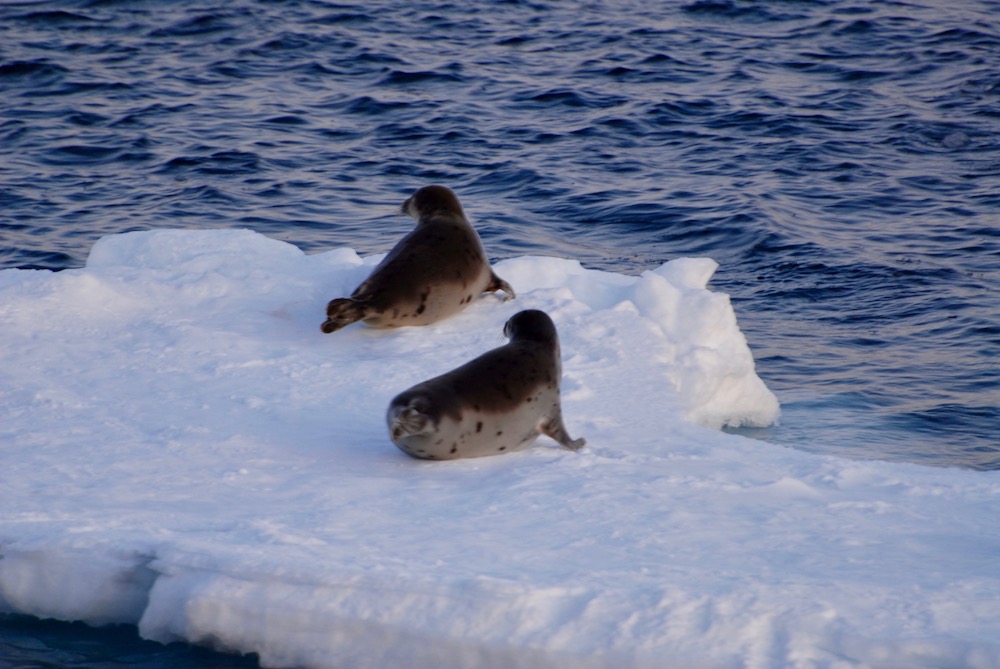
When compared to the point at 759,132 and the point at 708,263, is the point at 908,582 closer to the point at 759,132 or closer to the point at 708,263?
the point at 708,263

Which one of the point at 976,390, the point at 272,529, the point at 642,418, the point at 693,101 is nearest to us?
the point at 272,529

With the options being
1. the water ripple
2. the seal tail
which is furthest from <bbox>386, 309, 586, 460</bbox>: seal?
the water ripple

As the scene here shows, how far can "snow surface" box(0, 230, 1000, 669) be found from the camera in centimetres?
280

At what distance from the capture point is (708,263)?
6121mm

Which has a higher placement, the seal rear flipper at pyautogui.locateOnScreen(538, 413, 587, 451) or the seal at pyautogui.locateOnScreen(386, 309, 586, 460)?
the seal at pyautogui.locateOnScreen(386, 309, 586, 460)

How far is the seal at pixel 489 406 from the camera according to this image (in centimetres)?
372

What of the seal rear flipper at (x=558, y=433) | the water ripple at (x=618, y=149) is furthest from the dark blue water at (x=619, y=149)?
the seal rear flipper at (x=558, y=433)

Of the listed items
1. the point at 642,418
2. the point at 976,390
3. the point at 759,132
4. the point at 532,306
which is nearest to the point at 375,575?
the point at 642,418

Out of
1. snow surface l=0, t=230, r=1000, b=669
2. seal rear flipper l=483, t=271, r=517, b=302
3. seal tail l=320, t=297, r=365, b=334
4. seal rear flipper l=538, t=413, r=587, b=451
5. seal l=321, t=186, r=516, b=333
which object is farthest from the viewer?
seal rear flipper l=483, t=271, r=517, b=302

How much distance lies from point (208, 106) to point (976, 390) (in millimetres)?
7713

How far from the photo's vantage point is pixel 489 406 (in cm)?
383

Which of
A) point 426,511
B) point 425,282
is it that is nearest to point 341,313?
point 425,282

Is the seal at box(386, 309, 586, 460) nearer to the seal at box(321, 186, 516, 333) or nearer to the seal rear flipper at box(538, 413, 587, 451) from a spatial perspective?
the seal rear flipper at box(538, 413, 587, 451)

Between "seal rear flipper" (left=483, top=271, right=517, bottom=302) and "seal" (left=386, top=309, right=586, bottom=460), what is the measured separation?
1.19m
